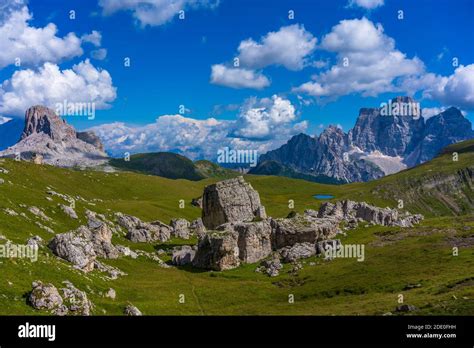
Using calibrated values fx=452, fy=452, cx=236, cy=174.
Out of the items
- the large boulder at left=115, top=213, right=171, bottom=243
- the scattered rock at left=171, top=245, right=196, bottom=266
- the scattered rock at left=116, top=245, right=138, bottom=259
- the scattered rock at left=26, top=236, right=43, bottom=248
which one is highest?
the large boulder at left=115, top=213, right=171, bottom=243

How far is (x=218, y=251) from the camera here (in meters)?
105

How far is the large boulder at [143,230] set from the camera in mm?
128250

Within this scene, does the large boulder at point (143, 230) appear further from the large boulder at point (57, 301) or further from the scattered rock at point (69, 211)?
the large boulder at point (57, 301)

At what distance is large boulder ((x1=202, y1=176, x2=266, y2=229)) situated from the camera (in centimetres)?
13923

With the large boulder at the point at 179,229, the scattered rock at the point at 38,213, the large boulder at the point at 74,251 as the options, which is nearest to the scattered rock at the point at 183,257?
the scattered rock at the point at 38,213

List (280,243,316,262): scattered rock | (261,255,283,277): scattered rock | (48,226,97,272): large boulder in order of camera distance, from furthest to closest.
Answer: (280,243,316,262): scattered rock → (261,255,283,277): scattered rock → (48,226,97,272): large boulder

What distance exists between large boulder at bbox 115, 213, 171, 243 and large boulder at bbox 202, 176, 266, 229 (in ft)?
44.9

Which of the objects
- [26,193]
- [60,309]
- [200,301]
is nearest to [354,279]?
[200,301]

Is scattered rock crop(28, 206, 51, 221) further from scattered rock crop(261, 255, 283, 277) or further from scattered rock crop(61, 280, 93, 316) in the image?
scattered rock crop(61, 280, 93, 316)

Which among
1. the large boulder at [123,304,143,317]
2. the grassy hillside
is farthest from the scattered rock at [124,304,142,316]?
the grassy hillside

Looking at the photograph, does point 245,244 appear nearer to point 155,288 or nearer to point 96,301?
point 155,288

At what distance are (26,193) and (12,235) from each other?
133 feet

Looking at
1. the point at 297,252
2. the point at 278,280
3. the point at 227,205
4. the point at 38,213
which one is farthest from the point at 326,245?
the point at 38,213

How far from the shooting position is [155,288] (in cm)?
8175
